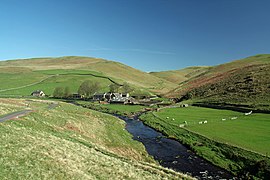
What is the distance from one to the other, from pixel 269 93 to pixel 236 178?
65845mm

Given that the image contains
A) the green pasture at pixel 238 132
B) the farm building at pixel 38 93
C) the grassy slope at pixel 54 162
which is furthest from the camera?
the farm building at pixel 38 93

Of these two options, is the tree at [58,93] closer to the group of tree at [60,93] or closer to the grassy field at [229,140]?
the group of tree at [60,93]

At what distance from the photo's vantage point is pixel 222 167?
32.5 metres

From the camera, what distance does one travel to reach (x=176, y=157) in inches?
1478

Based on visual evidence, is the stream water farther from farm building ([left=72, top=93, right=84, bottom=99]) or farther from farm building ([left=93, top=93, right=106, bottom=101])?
farm building ([left=72, top=93, right=84, bottom=99])

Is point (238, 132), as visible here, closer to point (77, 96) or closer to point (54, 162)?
point (54, 162)

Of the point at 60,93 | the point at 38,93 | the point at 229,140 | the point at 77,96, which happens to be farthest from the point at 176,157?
the point at 38,93

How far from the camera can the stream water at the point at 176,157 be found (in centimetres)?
3116

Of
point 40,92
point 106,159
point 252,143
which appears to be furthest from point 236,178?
point 40,92

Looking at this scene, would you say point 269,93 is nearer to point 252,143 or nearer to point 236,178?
point 252,143

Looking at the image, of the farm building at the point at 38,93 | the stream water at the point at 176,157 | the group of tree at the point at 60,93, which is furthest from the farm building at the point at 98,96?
the stream water at the point at 176,157

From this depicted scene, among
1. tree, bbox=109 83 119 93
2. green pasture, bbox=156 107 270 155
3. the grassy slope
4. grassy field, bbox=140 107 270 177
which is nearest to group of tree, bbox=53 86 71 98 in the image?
tree, bbox=109 83 119 93

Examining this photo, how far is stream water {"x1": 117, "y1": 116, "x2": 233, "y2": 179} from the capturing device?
31.2 metres

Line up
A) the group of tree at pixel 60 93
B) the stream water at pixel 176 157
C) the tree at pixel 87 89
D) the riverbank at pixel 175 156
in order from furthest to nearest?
the tree at pixel 87 89
the group of tree at pixel 60 93
the riverbank at pixel 175 156
the stream water at pixel 176 157
